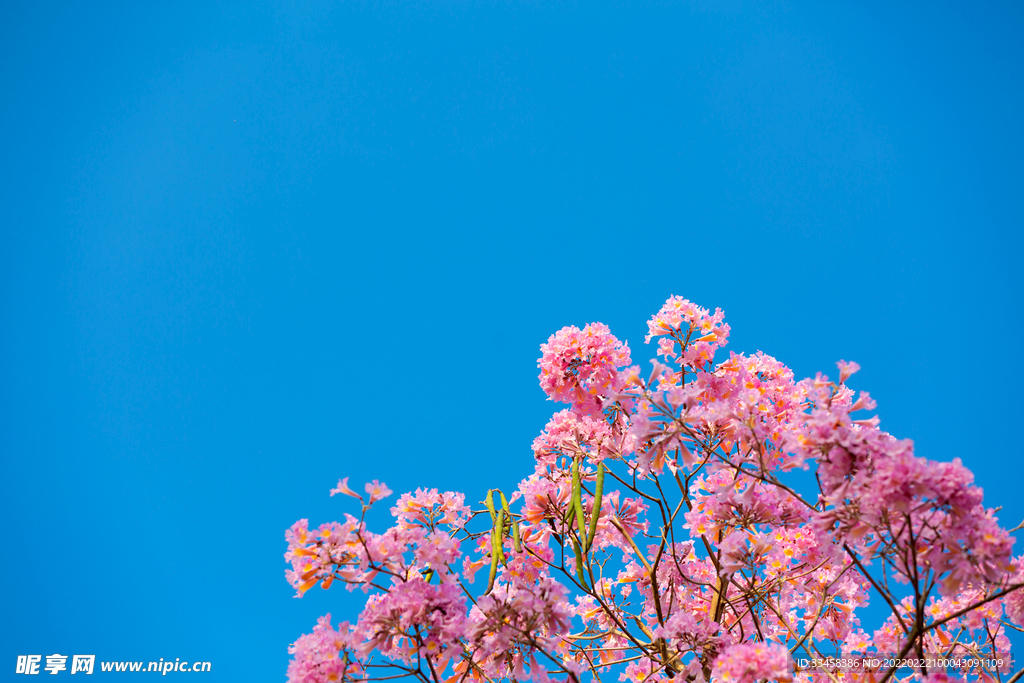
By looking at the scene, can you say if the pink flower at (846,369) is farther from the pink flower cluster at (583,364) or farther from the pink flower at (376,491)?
the pink flower at (376,491)

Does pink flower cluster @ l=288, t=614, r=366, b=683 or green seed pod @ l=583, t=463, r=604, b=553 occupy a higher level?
green seed pod @ l=583, t=463, r=604, b=553

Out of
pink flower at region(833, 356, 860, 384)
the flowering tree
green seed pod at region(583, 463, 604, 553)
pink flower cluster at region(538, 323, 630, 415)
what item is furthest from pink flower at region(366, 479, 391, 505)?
pink flower at region(833, 356, 860, 384)

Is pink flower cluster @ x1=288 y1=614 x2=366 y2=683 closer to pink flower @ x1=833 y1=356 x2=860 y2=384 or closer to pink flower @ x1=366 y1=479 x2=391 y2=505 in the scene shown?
pink flower @ x1=366 y1=479 x2=391 y2=505

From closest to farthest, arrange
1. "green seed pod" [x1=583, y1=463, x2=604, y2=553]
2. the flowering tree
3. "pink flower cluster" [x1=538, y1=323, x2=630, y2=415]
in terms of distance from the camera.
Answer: the flowering tree
"green seed pod" [x1=583, y1=463, x2=604, y2=553]
"pink flower cluster" [x1=538, y1=323, x2=630, y2=415]

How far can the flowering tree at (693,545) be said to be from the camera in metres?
0.80

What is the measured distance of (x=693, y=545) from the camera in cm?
151

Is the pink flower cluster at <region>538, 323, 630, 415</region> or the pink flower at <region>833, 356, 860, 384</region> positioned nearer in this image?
the pink flower at <region>833, 356, 860, 384</region>

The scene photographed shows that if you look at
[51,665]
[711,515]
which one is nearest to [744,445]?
[711,515]

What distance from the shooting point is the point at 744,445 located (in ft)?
3.77

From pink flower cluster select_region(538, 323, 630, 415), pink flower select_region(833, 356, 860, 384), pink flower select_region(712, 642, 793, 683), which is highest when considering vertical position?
pink flower cluster select_region(538, 323, 630, 415)

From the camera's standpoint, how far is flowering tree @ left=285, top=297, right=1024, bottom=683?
0.80m

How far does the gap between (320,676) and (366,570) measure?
0.18 metres

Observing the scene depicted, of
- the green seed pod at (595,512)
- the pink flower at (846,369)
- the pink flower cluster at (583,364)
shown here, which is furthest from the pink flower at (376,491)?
the pink flower at (846,369)

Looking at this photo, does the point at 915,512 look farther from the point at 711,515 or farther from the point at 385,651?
the point at 385,651
